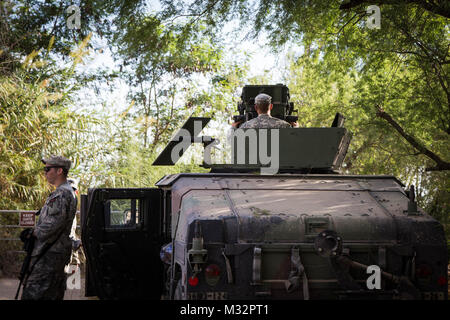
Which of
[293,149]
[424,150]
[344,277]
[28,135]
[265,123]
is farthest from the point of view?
[28,135]

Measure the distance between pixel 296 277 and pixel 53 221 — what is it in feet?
7.70

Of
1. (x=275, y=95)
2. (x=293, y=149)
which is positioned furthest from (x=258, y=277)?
(x=275, y=95)

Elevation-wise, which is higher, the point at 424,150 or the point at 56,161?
the point at 424,150

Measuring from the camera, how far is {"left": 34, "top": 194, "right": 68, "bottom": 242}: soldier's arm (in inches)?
217

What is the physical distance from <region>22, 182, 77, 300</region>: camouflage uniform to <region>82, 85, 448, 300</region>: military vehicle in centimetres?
66

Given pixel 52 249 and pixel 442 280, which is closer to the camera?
pixel 442 280

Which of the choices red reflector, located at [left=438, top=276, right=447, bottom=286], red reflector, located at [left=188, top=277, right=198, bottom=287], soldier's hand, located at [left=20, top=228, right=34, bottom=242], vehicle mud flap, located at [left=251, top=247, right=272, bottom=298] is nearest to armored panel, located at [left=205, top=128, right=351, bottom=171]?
vehicle mud flap, located at [left=251, top=247, right=272, bottom=298]

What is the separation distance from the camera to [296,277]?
473cm

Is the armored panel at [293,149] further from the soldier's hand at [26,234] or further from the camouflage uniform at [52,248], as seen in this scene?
the soldier's hand at [26,234]

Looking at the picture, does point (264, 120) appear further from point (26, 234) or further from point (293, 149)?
point (26, 234)

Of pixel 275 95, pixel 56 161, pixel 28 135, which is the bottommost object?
pixel 56 161

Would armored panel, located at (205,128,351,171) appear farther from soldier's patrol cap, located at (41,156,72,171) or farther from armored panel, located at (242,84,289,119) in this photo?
armored panel, located at (242,84,289,119)

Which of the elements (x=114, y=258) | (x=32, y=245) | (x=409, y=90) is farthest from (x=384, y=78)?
(x=32, y=245)
